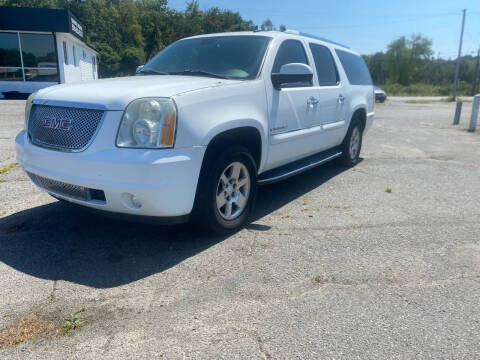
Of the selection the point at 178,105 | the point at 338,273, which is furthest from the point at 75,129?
the point at 338,273

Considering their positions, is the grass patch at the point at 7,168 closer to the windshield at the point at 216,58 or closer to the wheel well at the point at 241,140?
the windshield at the point at 216,58

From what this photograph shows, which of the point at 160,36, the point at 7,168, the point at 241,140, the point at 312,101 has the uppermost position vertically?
the point at 160,36

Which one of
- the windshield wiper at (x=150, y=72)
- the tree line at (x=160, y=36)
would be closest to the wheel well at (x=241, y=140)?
the windshield wiper at (x=150, y=72)

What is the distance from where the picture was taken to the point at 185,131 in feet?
10.3

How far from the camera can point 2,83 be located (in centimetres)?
2106

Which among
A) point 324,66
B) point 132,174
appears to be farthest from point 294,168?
point 132,174

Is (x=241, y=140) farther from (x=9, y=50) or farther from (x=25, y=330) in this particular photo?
(x=9, y=50)

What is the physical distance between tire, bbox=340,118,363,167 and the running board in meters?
0.54

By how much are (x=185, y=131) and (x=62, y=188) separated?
121cm

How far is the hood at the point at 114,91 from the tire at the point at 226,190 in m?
0.63

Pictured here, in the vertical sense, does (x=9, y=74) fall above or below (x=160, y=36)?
below

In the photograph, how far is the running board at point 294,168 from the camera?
4359 millimetres

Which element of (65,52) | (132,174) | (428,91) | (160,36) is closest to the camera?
(132,174)

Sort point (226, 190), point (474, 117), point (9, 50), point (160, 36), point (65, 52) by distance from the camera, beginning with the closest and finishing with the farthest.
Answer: point (226, 190), point (474, 117), point (9, 50), point (65, 52), point (160, 36)
